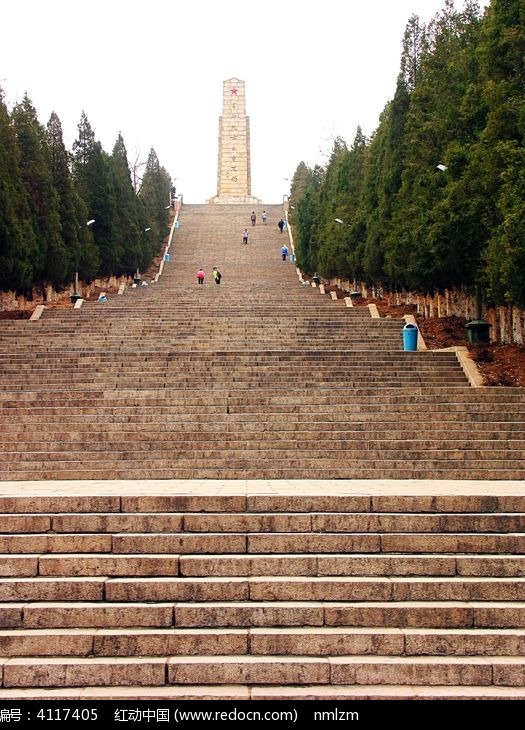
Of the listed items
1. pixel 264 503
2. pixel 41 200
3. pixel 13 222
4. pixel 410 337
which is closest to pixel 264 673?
pixel 264 503

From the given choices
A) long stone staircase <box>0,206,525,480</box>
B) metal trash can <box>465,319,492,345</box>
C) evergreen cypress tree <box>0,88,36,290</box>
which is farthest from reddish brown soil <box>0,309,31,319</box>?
metal trash can <box>465,319,492,345</box>

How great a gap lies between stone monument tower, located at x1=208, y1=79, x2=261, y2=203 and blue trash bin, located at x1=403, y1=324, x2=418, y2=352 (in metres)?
48.1

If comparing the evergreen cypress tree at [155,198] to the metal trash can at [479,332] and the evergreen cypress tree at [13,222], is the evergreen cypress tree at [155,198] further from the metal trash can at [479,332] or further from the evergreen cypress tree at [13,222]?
the metal trash can at [479,332]

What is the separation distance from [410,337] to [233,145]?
51.0 meters

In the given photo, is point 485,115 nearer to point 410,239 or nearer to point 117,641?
point 410,239

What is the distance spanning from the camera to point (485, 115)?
16688mm

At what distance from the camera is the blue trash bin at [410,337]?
15.8 m

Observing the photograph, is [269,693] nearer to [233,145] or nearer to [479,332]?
[479,332]

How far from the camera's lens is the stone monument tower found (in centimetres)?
6319

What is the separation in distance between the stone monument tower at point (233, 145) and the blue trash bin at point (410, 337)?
4811cm

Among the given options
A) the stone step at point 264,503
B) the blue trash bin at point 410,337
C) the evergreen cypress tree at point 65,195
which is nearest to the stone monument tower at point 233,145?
the evergreen cypress tree at point 65,195

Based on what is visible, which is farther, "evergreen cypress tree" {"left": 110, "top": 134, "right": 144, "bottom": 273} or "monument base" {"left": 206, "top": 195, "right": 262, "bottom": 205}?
"monument base" {"left": 206, "top": 195, "right": 262, "bottom": 205}

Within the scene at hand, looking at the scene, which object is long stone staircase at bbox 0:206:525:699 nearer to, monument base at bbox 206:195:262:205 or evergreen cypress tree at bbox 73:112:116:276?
evergreen cypress tree at bbox 73:112:116:276

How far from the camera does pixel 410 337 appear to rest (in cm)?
1586
